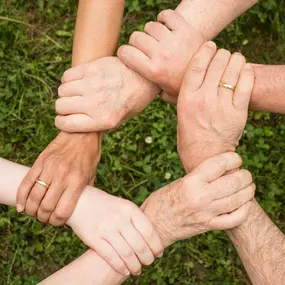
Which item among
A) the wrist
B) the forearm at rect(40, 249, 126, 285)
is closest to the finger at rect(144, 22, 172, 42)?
the wrist

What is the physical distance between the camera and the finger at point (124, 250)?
2113 millimetres

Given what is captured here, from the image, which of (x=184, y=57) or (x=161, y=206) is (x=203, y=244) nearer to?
(x=161, y=206)

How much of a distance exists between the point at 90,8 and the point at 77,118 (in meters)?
0.49

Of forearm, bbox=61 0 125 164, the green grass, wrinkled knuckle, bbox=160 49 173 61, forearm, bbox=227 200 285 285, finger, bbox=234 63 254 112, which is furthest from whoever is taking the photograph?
the green grass

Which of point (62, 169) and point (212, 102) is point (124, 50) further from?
point (62, 169)

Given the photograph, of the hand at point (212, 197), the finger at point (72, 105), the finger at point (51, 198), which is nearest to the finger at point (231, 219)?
the hand at point (212, 197)

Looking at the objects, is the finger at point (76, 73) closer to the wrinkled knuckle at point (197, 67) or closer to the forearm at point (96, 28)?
the forearm at point (96, 28)

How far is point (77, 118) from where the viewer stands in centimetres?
231

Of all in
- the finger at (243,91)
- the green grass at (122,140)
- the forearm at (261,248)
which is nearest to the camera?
the forearm at (261,248)

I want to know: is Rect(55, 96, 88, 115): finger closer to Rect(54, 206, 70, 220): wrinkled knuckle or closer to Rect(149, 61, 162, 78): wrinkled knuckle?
Rect(149, 61, 162, 78): wrinkled knuckle

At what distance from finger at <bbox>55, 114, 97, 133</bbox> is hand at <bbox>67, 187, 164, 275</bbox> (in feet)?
1.05

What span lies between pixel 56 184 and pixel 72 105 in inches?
13.6

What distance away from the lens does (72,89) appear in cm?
233

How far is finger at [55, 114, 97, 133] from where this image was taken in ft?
7.59
